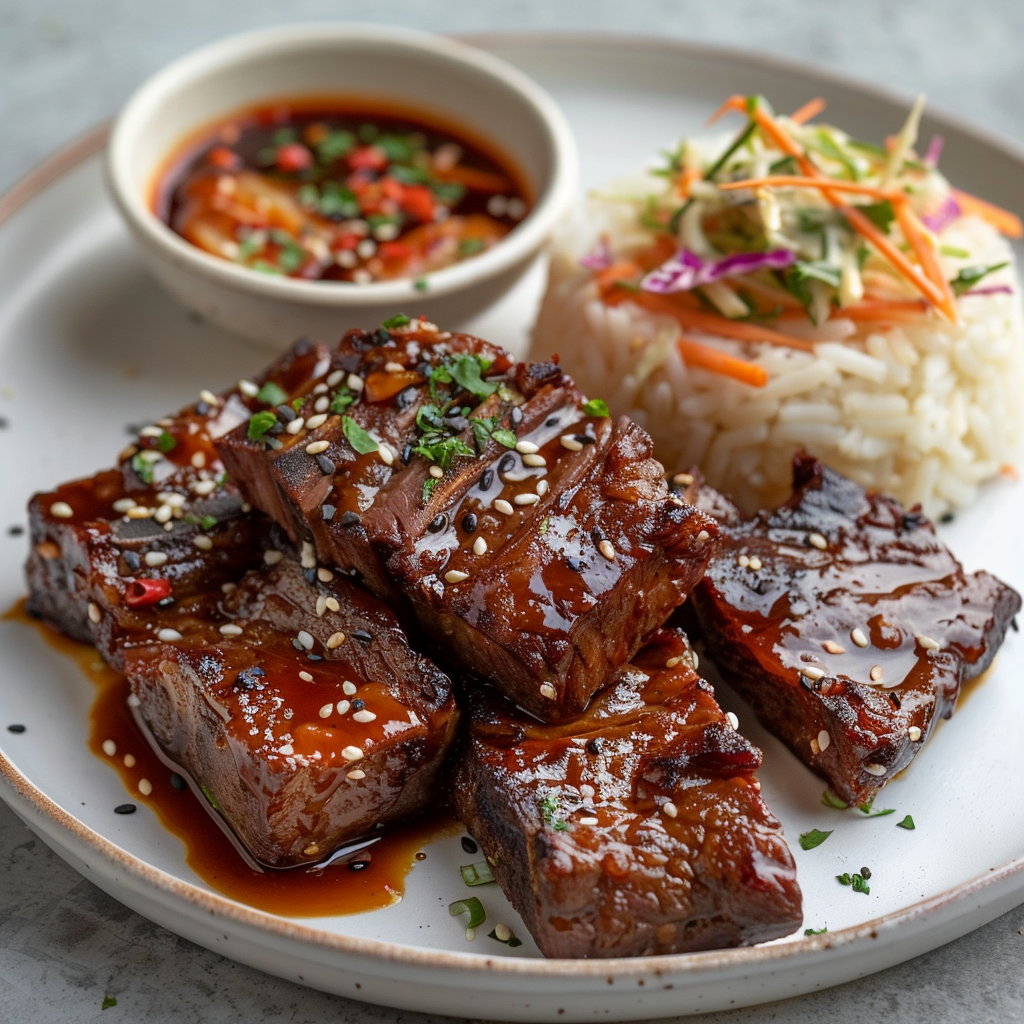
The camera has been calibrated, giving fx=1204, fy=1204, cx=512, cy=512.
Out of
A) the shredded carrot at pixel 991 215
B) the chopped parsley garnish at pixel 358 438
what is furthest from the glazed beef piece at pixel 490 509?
the shredded carrot at pixel 991 215

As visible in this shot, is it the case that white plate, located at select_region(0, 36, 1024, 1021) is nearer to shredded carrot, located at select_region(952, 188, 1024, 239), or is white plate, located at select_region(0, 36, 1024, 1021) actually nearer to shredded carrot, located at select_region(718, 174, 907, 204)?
shredded carrot, located at select_region(952, 188, 1024, 239)

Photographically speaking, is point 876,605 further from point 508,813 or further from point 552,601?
point 508,813

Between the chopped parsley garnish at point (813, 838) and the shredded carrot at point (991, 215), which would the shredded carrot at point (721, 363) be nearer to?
the shredded carrot at point (991, 215)

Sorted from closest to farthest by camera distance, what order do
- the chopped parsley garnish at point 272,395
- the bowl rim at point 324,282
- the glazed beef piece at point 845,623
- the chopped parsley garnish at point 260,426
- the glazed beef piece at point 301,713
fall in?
the glazed beef piece at point 301,713, the glazed beef piece at point 845,623, the chopped parsley garnish at point 260,426, the chopped parsley garnish at point 272,395, the bowl rim at point 324,282

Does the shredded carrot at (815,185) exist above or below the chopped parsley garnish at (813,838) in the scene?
above

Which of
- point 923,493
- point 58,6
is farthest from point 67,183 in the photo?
point 923,493
